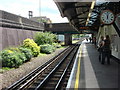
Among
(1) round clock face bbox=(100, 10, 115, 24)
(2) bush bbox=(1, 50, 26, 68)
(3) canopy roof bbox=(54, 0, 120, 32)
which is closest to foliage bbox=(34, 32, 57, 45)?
(2) bush bbox=(1, 50, 26, 68)

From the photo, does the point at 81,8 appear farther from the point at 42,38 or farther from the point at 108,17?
the point at 42,38

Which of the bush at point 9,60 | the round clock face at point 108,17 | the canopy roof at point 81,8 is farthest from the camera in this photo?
the bush at point 9,60

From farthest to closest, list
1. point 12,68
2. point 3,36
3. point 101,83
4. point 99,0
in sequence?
point 3,36
point 12,68
point 99,0
point 101,83

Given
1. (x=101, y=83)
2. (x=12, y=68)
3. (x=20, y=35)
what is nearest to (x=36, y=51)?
(x=20, y=35)

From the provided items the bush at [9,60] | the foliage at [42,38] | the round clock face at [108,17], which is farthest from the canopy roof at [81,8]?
the foliage at [42,38]

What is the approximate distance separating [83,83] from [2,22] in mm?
15826

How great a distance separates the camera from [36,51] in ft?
69.2

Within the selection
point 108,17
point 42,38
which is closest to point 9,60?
point 108,17

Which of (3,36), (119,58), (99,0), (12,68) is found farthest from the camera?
(3,36)

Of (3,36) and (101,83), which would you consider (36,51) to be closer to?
(3,36)

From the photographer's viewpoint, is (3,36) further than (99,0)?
Yes

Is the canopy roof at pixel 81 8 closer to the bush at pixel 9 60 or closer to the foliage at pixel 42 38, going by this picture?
the bush at pixel 9 60

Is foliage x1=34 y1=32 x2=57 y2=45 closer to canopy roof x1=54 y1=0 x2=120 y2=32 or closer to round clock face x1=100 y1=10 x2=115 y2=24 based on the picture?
canopy roof x1=54 y1=0 x2=120 y2=32

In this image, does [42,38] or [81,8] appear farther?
[42,38]
